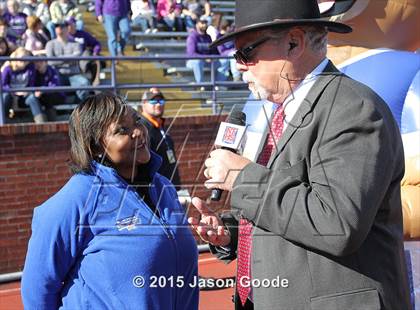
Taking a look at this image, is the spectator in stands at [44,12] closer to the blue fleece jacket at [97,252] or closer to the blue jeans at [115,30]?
the blue jeans at [115,30]

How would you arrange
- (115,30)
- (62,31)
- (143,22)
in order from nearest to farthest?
(62,31) → (115,30) → (143,22)

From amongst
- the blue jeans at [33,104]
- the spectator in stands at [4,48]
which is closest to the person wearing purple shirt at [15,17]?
the spectator in stands at [4,48]

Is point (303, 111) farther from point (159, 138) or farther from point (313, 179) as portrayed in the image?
point (159, 138)

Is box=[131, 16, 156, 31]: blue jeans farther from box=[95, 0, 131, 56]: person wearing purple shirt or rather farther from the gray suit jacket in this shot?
the gray suit jacket

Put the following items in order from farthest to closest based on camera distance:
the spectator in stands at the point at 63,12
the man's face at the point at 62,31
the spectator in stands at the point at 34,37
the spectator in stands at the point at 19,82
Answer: the spectator in stands at the point at 63,12 < the spectator in stands at the point at 34,37 < the man's face at the point at 62,31 < the spectator in stands at the point at 19,82

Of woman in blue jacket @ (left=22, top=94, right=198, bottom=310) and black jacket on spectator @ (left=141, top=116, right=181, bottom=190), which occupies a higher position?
woman in blue jacket @ (left=22, top=94, right=198, bottom=310)

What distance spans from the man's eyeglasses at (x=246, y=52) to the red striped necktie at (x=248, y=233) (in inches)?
8.5

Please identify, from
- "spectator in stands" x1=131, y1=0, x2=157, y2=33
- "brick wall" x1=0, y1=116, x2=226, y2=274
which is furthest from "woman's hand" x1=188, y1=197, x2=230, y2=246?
"spectator in stands" x1=131, y1=0, x2=157, y2=33

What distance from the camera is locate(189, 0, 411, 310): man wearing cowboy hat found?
5.72 ft

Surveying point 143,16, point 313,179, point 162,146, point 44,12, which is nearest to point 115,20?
point 44,12

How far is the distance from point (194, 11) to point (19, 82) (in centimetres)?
633

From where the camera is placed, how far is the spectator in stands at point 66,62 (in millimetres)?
8617

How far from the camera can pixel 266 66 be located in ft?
6.48

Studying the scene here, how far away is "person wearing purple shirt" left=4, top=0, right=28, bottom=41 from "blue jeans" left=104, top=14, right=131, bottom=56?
136cm
